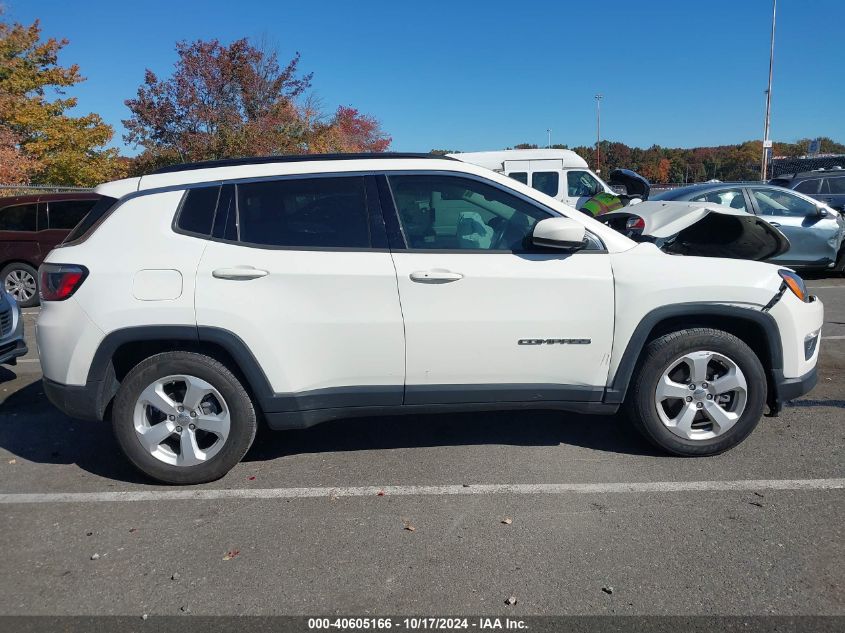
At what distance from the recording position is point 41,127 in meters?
24.4

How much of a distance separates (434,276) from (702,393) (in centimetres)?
179

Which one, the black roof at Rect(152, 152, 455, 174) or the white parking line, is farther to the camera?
the black roof at Rect(152, 152, 455, 174)

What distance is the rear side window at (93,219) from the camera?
394 cm

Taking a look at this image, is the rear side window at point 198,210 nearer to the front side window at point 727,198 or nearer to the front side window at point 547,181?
the front side window at point 727,198

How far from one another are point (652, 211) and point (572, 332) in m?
2.00

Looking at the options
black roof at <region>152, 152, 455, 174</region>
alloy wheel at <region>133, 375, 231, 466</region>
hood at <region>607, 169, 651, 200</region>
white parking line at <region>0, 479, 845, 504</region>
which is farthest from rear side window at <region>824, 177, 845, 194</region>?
alloy wheel at <region>133, 375, 231, 466</region>

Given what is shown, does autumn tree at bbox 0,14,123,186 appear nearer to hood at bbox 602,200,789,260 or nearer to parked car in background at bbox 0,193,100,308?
parked car in background at bbox 0,193,100,308

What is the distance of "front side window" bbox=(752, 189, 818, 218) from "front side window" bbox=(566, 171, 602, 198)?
4.24 meters

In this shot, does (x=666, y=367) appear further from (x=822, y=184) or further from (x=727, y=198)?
Answer: (x=822, y=184)

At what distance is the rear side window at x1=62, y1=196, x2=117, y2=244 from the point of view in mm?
3938

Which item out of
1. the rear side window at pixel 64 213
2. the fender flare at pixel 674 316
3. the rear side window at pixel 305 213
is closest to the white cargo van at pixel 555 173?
the rear side window at pixel 64 213

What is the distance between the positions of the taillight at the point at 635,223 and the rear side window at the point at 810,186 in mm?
12580

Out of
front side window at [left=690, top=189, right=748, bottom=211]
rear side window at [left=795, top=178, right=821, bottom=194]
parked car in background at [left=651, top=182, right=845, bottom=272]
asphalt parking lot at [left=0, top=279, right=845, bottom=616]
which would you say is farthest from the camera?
rear side window at [left=795, top=178, right=821, bottom=194]

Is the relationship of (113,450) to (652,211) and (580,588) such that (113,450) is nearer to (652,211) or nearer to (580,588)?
(580,588)
